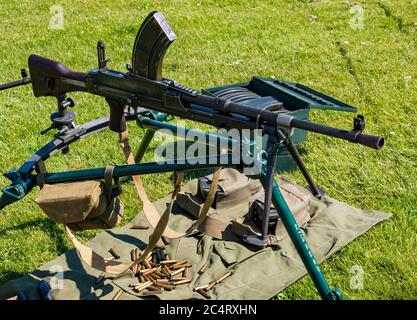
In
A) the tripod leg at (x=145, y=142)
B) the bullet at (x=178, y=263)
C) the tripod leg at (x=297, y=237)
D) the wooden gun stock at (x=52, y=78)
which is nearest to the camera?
the tripod leg at (x=297, y=237)

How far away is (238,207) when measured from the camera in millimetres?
6871

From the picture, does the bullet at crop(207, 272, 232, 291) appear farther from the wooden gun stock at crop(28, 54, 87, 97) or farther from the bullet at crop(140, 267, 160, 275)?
the wooden gun stock at crop(28, 54, 87, 97)

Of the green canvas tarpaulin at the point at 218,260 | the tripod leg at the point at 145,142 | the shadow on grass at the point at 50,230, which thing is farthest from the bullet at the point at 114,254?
the tripod leg at the point at 145,142

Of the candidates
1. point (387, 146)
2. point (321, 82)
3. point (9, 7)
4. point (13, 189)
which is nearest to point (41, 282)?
point (13, 189)

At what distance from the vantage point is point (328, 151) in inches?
317

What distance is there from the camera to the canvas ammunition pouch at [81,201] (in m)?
5.10

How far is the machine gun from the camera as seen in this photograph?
14.9 feet

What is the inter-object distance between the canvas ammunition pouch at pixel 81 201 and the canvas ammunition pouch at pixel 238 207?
1424mm

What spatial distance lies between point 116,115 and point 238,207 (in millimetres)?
2207

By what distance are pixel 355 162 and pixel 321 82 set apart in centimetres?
269

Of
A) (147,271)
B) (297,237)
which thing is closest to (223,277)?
(147,271)

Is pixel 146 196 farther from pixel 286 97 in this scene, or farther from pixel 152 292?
pixel 286 97

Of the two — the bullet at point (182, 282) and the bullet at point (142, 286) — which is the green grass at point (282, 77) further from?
the bullet at point (142, 286)

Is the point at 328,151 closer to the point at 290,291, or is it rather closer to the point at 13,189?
the point at 290,291
